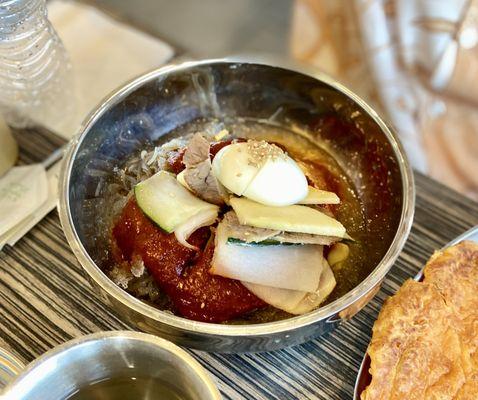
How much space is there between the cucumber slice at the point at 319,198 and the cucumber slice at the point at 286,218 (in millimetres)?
16

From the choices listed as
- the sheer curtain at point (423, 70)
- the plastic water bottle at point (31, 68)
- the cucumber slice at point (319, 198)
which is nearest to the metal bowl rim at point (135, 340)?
the cucumber slice at point (319, 198)

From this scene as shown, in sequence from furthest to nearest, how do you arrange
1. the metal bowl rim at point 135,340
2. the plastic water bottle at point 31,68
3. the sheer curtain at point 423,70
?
the sheer curtain at point 423,70, the plastic water bottle at point 31,68, the metal bowl rim at point 135,340

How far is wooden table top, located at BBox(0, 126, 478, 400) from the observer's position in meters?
0.73

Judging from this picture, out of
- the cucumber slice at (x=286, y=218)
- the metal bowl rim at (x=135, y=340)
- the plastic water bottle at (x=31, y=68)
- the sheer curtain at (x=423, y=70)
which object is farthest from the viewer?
the sheer curtain at (x=423, y=70)

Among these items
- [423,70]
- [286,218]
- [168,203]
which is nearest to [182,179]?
[168,203]

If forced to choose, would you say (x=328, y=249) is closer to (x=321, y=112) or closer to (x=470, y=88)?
(x=321, y=112)

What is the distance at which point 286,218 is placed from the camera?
2.31ft

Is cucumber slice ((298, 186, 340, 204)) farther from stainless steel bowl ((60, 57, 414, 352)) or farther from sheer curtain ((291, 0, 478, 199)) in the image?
sheer curtain ((291, 0, 478, 199))

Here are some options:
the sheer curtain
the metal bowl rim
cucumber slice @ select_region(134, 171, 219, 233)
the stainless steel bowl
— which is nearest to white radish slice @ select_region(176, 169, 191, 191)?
cucumber slice @ select_region(134, 171, 219, 233)

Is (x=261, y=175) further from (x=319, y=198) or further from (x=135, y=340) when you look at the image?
(x=135, y=340)

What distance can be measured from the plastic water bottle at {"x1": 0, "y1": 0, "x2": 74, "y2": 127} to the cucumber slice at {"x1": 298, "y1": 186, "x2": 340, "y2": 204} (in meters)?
0.47

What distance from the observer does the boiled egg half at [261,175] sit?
72cm

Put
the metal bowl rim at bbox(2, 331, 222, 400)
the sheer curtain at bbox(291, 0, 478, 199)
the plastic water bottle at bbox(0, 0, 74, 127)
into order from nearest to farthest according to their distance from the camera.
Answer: the metal bowl rim at bbox(2, 331, 222, 400) → the plastic water bottle at bbox(0, 0, 74, 127) → the sheer curtain at bbox(291, 0, 478, 199)

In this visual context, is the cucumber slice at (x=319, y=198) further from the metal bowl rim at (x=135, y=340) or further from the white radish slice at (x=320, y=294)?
the metal bowl rim at (x=135, y=340)
